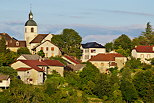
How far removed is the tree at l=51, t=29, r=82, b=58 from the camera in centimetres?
7725

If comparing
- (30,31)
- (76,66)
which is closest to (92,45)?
(76,66)

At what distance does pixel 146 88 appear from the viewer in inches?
2360

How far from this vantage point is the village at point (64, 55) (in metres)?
60.6

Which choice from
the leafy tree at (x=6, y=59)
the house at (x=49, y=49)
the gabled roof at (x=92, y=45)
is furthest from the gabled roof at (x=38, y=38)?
the leafy tree at (x=6, y=59)

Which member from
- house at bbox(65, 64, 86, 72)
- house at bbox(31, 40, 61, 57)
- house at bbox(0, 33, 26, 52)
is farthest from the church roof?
house at bbox(65, 64, 86, 72)

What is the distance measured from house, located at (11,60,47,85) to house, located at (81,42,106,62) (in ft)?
64.4

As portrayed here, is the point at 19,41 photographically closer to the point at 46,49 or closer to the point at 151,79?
the point at 46,49

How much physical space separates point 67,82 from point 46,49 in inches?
636

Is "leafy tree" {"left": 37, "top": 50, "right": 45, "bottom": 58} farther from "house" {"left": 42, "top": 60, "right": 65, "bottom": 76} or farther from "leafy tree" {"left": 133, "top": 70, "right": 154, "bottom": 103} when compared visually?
"leafy tree" {"left": 133, "top": 70, "right": 154, "bottom": 103}

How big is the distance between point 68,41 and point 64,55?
2840mm

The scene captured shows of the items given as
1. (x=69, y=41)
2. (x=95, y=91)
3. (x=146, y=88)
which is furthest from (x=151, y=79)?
(x=69, y=41)

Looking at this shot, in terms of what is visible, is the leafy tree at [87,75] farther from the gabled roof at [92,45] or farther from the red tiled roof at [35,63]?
the gabled roof at [92,45]

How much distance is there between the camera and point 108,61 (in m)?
70.3

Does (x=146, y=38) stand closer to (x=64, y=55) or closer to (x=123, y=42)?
(x=123, y=42)
